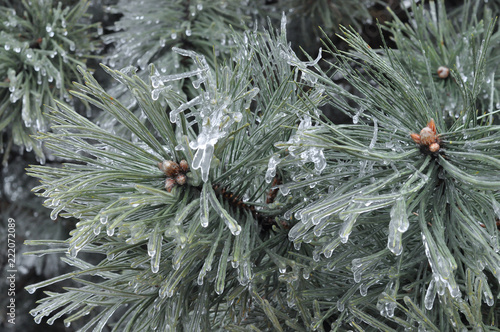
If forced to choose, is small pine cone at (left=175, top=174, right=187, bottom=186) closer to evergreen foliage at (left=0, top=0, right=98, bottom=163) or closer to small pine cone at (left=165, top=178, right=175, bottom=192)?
small pine cone at (left=165, top=178, right=175, bottom=192)

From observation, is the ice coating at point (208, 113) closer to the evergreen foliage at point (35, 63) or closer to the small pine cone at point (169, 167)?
the small pine cone at point (169, 167)

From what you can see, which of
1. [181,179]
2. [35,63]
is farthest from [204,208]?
[35,63]

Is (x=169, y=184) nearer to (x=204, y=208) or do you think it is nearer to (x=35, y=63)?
(x=204, y=208)

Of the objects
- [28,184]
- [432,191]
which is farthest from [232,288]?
[28,184]

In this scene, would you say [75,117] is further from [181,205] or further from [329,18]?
[329,18]

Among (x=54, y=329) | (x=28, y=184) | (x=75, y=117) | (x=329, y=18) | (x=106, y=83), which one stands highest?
(x=75, y=117)

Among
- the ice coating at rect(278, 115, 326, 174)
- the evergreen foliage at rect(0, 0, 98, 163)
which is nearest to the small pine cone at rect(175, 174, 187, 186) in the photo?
the ice coating at rect(278, 115, 326, 174)
